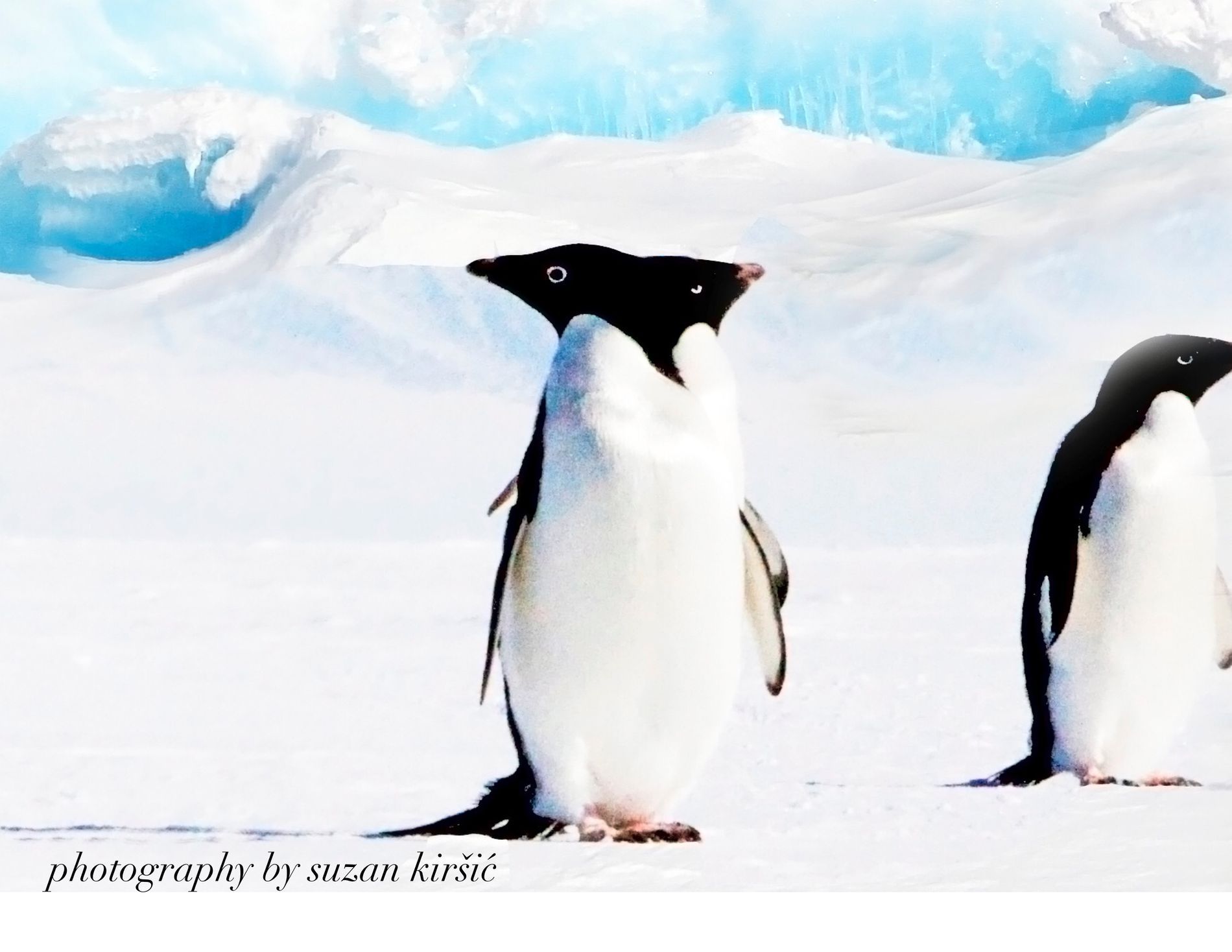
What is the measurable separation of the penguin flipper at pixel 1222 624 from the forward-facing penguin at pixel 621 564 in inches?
29.4

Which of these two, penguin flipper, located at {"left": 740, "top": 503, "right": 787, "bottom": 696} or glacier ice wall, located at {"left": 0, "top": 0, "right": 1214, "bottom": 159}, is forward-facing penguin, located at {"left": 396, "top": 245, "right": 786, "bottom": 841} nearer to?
penguin flipper, located at {"left": 740, "top": 503, "right": 787, "bottom": 696}

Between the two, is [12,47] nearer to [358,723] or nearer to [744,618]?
[358,723]

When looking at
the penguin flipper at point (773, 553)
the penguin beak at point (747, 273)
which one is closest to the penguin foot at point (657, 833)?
the penguin flipper at point (773, 553)

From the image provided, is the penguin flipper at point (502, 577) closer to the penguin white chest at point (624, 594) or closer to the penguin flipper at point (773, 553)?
the penguin white chest at point (624, 594)

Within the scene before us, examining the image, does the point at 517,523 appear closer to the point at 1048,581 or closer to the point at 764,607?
the point at 764,607

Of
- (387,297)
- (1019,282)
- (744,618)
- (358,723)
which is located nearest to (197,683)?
(358,723)

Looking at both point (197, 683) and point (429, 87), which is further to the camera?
point (429, 87)

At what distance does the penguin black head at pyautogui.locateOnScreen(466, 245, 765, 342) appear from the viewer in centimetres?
160

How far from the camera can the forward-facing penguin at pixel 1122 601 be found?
173cm

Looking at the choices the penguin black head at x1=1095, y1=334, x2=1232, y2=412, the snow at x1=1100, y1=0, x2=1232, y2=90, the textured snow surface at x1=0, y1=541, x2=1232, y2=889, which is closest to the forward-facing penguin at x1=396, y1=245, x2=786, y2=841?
the textured snow surface at x1=0, y1=541, x2=1232, y2=889

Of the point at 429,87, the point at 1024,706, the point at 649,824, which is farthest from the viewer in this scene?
the point at 429,87

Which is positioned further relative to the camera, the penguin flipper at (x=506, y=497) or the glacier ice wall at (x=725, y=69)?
the glacier ice wall at (x=725, y=69)

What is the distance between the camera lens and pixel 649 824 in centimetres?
160

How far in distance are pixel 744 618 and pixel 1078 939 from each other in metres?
0.71
